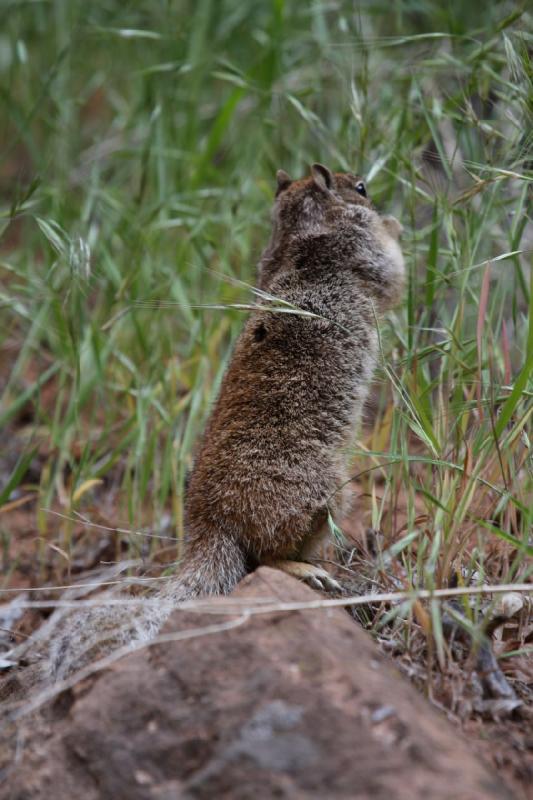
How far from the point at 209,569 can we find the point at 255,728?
97cm

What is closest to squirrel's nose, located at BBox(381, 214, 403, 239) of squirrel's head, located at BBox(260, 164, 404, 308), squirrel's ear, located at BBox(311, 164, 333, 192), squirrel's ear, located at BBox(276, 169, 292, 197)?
squirrel's head, located at BBox(260, 164, 404, 308)

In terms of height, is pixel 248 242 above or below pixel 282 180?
below

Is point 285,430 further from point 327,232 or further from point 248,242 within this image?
point 248,242

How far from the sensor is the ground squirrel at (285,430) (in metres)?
2.91

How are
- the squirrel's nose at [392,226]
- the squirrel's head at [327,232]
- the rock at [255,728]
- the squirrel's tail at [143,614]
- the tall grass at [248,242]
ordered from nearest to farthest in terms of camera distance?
1. the rock at [255,728]
2. the squirrel's tail at [143,614]
3. the tall grass at [248,242]
4. the squirrel's head at [327,232]
5. the squirrel's nose at [392,226]

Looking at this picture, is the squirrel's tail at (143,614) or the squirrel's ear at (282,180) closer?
the squirrel's tail at (143,614)

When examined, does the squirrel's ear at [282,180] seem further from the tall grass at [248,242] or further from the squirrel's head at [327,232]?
the tall grass at [248,242]

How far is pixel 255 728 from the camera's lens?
1982 mm

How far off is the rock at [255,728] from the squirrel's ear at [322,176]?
174 centimetres

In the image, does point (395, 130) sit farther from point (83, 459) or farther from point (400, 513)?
point (83, 459)

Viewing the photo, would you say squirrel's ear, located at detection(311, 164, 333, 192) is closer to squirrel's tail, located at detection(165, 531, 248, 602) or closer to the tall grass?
the tall grass

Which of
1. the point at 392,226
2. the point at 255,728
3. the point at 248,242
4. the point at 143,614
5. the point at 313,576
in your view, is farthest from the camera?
the point at 248,242

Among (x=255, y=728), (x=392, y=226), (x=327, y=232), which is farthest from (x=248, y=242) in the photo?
(x=255, y=728)

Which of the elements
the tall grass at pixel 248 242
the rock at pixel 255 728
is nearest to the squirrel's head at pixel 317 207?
the tall grass at pixel 248 242
